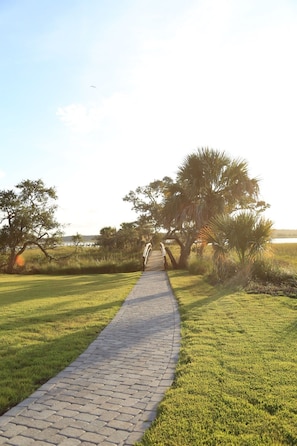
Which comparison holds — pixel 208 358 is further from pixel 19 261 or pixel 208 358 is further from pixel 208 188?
pixel 19 261

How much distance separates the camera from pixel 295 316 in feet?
25.2

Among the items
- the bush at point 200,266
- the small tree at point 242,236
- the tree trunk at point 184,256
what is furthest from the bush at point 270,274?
the tree trunk at point 184,256

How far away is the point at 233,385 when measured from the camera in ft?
13.5

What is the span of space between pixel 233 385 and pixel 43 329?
436cm

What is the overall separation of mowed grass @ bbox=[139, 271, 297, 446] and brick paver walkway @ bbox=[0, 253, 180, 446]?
0.22 meters

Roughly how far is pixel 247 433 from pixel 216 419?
0.32 m

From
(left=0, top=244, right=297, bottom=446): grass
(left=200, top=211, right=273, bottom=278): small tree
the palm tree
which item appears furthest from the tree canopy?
(left=0, top=244, right=297, bottom=446): grass

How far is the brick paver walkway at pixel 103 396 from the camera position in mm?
3217

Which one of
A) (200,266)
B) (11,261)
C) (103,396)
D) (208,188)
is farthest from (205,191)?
(103,396)

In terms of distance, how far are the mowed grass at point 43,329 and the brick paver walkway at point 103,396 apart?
10.1 inches

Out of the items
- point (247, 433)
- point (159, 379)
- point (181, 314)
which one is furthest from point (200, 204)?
point (247, 433)

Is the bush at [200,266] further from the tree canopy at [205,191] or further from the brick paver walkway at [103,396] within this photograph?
the brick paver walkway at [103,396]

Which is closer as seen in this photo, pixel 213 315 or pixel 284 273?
pixel 213 315

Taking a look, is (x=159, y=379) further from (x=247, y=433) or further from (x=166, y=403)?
(x=247, y=433)
